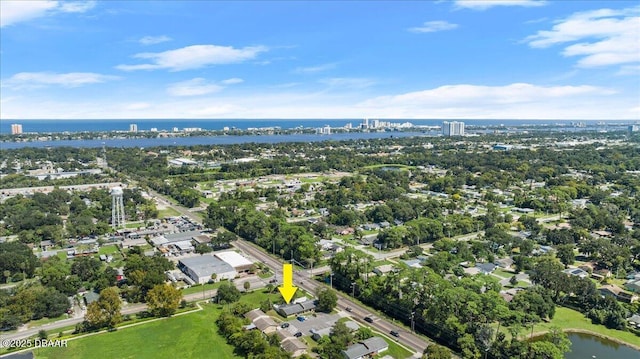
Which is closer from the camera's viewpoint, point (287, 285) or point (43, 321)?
point (43, 321)

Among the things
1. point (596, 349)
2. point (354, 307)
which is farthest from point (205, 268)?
point (596, 349)

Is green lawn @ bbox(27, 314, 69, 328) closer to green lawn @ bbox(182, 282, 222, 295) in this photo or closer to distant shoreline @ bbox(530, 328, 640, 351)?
green lawn @ bbox(182, 282, 222, 295)

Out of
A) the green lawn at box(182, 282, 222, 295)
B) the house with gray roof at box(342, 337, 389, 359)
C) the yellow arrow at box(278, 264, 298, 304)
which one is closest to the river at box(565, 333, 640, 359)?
the house with gray roof at box(342, 337, 389, 359)

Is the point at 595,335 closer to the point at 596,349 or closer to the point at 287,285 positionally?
the point at 596,349

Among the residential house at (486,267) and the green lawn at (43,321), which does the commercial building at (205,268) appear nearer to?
the green lawn at (43,321)

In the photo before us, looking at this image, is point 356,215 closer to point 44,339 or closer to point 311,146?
point 44,339

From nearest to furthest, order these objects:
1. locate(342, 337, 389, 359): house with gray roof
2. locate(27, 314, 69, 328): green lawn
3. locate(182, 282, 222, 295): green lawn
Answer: locate(342, 337, 389, 359): house with gray roof < locate(27, 314, 69, 328): green lawn < locate(182, 282, 222, 295): green lawn
